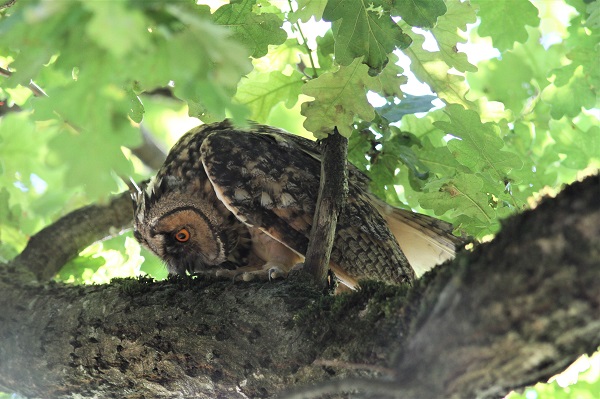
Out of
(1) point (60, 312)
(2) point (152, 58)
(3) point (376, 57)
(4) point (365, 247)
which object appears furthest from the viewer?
(4) point (365, 247)

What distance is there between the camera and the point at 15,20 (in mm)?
1246

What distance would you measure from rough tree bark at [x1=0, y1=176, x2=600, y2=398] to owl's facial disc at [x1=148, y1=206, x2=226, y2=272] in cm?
63

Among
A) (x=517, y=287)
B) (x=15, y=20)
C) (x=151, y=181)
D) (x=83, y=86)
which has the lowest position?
(x=517, y=287)

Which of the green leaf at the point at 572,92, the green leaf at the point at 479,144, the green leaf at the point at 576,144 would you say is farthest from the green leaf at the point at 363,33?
the green leaf at the point at 576,144

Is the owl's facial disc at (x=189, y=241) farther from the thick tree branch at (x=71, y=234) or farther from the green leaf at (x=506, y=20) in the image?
the green leaf at (x=506, y=20)

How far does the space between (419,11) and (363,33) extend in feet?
0.69

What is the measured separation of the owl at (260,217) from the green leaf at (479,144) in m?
0.64

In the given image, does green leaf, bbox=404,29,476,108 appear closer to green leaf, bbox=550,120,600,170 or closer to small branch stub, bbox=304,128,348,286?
small branch stub, bbox=304,128,348,286

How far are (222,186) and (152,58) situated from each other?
191cm

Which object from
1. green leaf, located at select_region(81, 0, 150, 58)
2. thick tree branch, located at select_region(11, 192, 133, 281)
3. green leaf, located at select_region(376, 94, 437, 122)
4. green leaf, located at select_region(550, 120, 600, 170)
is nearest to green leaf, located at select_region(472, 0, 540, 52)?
green leaf, located at select_region(376, 94, 437, 122)

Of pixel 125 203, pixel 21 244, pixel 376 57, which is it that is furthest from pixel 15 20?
pixel 21 244

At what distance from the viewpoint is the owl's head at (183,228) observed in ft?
11.2

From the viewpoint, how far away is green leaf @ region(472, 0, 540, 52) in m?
3.29

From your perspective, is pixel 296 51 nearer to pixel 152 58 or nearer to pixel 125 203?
pixel 125 203
